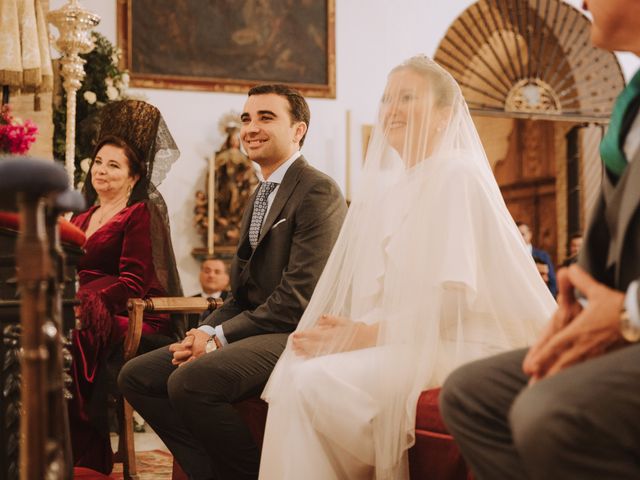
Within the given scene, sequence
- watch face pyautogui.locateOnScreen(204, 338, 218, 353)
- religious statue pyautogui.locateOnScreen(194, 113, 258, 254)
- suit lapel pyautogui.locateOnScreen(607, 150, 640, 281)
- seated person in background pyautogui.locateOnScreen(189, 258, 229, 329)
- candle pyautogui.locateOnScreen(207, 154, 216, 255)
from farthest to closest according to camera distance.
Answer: religious statue pyautogui.locateOnScreen(194, 113, 258, 254) → seated person in background pyautogui.locateOnScreen(189, 258, 229, 329) → candle pyautogui.locateOnScreen(207, 154, 216, 255) → watch face pyautogui.locateOnScreen(204, 338, 218, 353) → suit lapel pyautogui.locateOnScreen(607, 150, 640, 281)

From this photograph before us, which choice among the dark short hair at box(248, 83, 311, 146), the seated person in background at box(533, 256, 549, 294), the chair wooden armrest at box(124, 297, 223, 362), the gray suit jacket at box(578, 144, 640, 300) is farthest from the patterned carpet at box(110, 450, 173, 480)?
the seated person in background at box(533, 256, 549, 294)

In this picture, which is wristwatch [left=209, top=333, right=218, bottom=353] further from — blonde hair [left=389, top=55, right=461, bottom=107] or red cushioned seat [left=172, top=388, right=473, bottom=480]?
blonde hair [left=389, top=55, right=461, bottom=107]

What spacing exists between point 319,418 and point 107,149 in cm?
226

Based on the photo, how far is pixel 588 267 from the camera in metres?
1.77

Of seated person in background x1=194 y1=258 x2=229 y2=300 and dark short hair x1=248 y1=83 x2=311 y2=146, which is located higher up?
dark short hair x1=248 y1=83 x2=311 y2=146

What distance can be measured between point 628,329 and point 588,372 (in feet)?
0.42

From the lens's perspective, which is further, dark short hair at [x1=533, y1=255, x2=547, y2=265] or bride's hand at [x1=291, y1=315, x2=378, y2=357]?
dark short hair at [x1=533, y1=255, x2=547, y2=265]

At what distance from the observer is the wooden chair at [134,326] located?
3693 mm

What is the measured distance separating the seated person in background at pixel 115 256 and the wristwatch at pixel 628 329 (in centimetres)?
271

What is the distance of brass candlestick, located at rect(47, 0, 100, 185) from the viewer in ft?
18.2

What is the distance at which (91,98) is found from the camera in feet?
21.9

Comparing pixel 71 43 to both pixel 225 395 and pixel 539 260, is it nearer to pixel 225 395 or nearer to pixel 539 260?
pixel 225 395

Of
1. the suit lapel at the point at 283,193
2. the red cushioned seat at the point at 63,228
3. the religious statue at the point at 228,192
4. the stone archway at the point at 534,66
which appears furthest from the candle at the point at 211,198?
the red cushioned seat at the point at 63,228

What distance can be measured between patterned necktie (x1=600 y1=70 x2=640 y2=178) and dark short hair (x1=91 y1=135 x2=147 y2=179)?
285 centimetres
